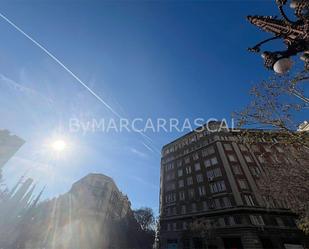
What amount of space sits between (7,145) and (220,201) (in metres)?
73.6

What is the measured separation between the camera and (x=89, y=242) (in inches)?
1540

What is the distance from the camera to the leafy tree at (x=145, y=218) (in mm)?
51625

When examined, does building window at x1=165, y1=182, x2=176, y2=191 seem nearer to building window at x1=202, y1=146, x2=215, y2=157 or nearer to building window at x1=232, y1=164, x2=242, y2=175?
building window at x1=202, y1=146, x2=215, y2=157

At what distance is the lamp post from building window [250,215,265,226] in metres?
25.7

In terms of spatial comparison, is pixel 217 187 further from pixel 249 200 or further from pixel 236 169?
pixel 249 200

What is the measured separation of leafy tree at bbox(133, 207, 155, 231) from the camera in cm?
5162

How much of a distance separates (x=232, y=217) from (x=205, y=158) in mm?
11897

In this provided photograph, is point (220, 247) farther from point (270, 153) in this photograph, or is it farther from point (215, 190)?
point (270, 153)

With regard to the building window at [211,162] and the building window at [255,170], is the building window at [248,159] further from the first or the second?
the building window at [211,162]

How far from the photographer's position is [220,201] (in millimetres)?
26906

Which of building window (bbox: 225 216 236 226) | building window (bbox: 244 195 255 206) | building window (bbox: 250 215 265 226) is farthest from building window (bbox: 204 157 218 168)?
building window (bbox: 250 215 265 226)

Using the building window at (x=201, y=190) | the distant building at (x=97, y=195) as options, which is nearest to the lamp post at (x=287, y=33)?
the building window at (x=201, y=190)

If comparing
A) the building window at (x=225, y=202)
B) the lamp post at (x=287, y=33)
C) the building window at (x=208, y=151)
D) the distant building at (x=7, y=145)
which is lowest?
the lamp post at (x=287, y=33)

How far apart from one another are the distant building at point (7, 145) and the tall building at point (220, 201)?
2293 inches
